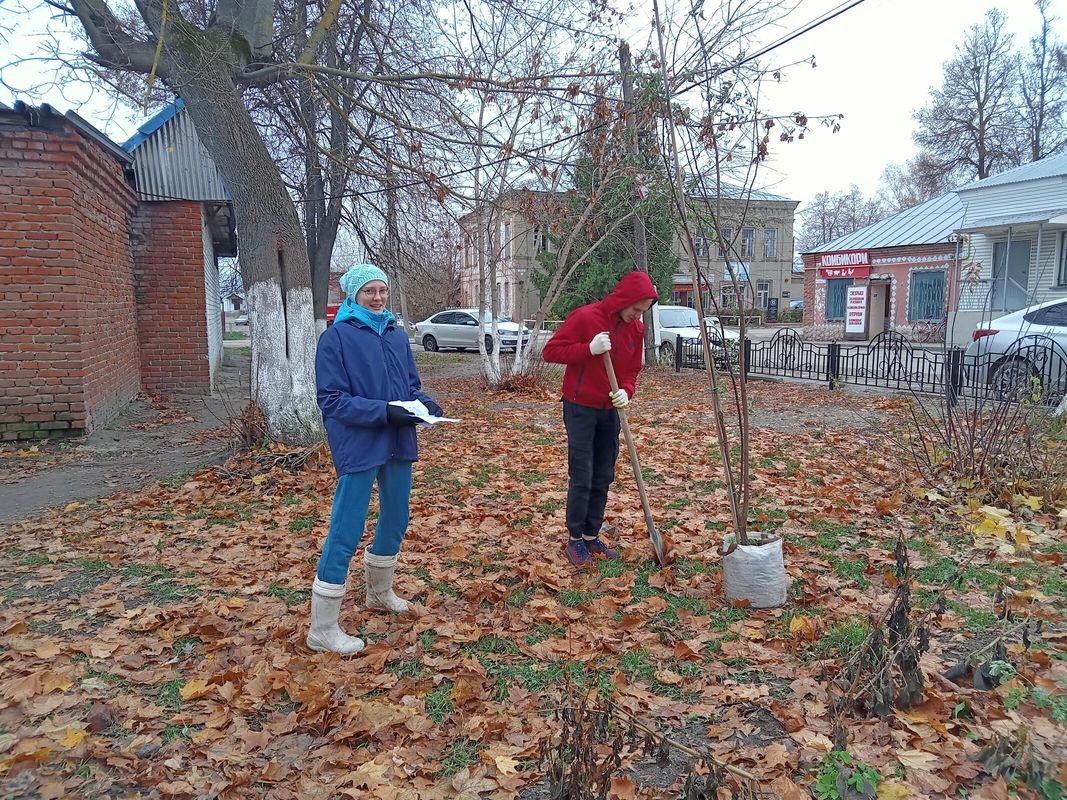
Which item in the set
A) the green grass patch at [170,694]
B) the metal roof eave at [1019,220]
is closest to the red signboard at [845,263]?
the metal roof eave at [1019,220]

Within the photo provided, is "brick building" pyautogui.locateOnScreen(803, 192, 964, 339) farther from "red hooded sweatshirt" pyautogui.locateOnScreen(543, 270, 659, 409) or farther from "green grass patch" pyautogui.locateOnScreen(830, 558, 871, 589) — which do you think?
"red hooded sweatshirt" pyautogui.locateOnScreen(543, 270, 659, 409)

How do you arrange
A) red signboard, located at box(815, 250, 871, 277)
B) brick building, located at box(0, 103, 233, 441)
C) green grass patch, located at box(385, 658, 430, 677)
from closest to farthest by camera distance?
1. green grass patch, located at box(385, 658, 430, 677)
2. brick building, located at box(0, 103, 233, 441)
3. red signboard, located at box(815, 250, 871, 277)

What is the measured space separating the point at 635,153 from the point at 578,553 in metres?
3.32

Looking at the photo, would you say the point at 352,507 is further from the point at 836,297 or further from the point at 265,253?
the point at 836,297

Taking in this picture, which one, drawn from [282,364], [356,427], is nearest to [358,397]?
[356,427]

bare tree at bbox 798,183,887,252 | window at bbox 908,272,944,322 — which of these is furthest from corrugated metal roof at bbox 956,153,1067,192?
bare tree at bbox 798,183,887,252

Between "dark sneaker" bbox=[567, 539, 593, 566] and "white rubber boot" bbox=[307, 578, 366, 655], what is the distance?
59.8 inches

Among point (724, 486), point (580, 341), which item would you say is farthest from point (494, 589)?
point (724, 486)

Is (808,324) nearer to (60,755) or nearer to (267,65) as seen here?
(267,65)

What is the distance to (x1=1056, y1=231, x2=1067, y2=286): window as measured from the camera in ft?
67.2

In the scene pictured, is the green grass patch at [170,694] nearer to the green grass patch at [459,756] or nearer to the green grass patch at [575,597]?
the green grass patch at [459,756]

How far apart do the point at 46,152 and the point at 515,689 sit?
25.3ft

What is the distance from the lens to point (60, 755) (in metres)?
2.68

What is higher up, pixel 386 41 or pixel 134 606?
pixel 386 41
